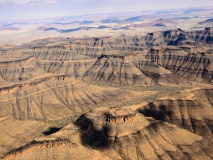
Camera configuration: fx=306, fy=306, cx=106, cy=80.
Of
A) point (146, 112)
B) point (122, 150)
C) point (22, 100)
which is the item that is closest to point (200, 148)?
point (122, 150)

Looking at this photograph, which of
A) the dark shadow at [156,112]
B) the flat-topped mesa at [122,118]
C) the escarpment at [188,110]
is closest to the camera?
the flat-topped mesa at [122,118]

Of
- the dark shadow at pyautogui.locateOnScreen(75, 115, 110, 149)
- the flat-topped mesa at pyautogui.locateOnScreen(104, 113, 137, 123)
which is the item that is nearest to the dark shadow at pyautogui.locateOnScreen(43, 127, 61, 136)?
the dark shadow at pyautogui.locateOnScreen(75, 115, 110, 149)

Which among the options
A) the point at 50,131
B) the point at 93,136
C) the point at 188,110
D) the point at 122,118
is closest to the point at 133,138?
the point at 122,118

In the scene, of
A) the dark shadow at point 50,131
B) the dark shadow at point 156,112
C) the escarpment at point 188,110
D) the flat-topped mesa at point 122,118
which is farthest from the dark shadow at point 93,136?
the escarpment at point 188,110

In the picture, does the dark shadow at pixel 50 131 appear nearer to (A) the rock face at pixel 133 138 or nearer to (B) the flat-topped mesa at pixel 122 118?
(A) the rock face at pixel 133 138

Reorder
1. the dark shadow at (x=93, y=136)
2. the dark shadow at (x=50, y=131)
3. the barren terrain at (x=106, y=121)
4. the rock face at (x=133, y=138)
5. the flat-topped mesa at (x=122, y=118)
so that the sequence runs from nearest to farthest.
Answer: the barren terrain at (x=106, y=121), the rock face at (x=133, y=138), the dark shadow at (x=93, y=136), the flat-topped mesa at (x=122, y=118), the dark shadow at (x=50, y=131)

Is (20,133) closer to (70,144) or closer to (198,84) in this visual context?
(70,144)
